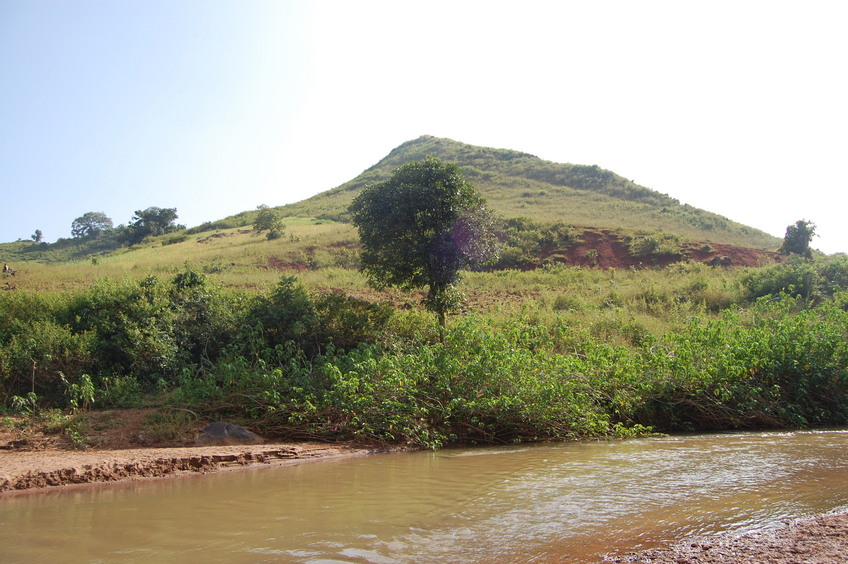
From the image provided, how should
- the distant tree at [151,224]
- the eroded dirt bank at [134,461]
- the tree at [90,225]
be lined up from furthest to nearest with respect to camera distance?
the tree at [90,225] → the distant tree at [151,224] → the eroded dirt bank at [134,461]

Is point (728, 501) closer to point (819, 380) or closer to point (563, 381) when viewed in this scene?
point (563, 381)

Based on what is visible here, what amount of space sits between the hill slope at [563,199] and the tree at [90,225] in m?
27.6

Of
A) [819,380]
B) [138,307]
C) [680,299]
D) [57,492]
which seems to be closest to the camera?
[57,492]

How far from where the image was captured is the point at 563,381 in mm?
9773

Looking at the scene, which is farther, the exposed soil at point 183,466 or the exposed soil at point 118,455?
the exposed soil at point 118,455

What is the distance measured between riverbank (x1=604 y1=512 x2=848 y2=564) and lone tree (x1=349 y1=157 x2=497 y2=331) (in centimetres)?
905

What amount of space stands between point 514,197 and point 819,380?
40.0m

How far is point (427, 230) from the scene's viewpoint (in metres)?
13.1

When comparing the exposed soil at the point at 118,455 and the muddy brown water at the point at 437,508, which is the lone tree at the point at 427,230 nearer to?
the exposed soil at the point at 118,455

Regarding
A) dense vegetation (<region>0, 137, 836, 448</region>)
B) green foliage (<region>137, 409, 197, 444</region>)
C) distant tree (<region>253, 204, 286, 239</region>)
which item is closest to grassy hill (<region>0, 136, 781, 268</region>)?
distant tree (<region>253, 204, 286, 239</region>)

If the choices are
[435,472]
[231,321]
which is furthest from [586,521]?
[231,321]

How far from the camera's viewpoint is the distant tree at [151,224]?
2122 inches

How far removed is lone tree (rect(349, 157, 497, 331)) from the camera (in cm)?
1312

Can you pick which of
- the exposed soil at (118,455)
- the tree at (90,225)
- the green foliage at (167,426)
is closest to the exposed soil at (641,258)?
the green foliage at (167,426)
